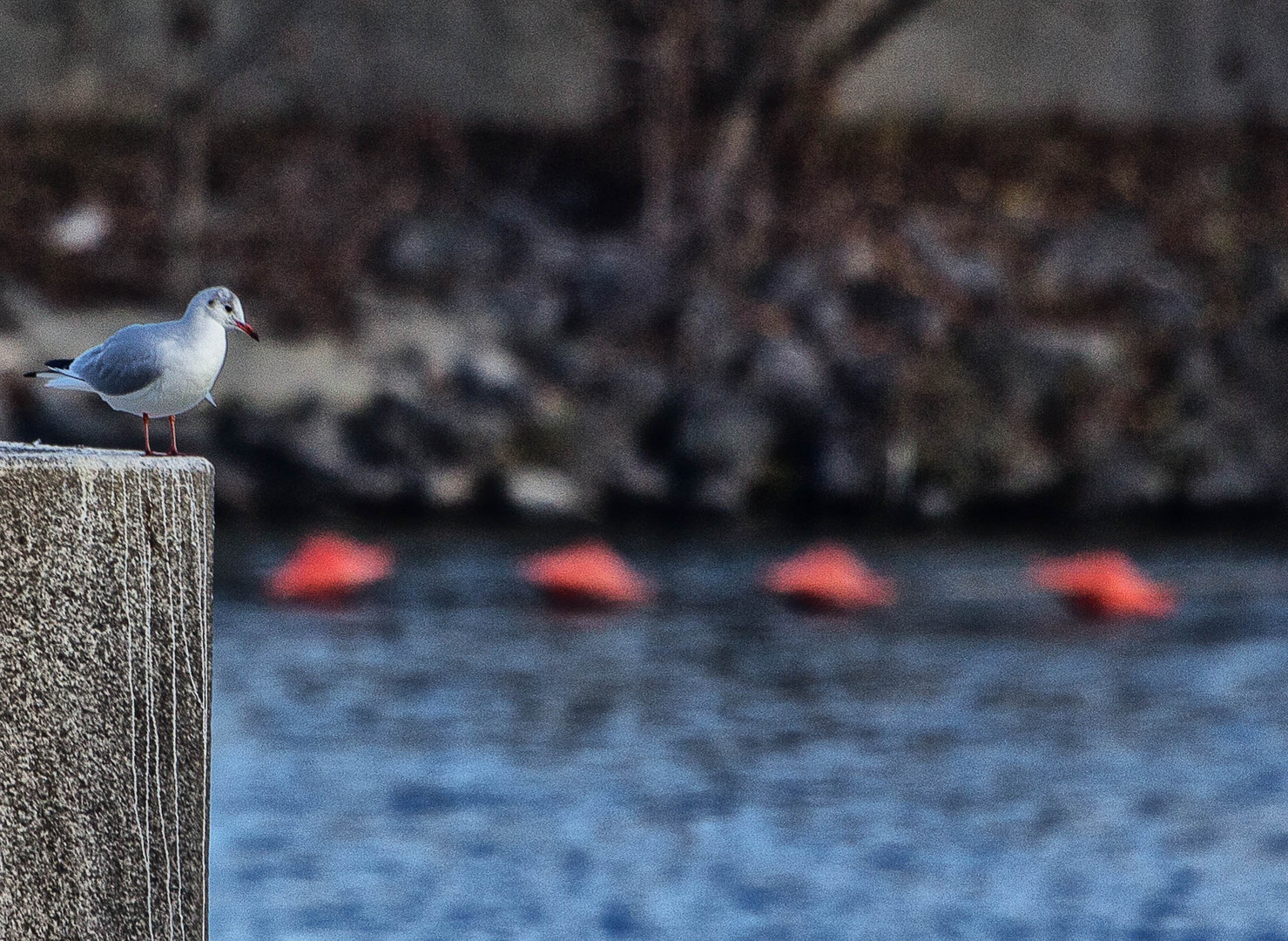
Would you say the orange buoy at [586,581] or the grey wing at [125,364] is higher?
the orange buoy at [586,581]

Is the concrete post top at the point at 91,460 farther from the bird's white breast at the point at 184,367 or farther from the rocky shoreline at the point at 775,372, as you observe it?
the rocky shoreline at the point at 775,372

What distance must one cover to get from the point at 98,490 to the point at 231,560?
1619 cm

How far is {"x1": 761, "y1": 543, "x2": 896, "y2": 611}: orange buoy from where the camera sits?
17.0m

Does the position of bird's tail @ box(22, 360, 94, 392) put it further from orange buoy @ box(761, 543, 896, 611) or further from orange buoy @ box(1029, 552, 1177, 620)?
orange buoy @ box(1029, 552, 1177, 620)

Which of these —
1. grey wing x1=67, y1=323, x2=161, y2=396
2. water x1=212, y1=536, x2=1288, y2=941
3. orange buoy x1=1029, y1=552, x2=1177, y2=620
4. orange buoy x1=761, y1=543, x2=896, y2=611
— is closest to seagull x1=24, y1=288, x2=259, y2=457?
grey wing x1=67, y1=323, x2=161, y2=396

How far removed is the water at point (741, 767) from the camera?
30.3 feet

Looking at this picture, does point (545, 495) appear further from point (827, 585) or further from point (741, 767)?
point (741, 767)

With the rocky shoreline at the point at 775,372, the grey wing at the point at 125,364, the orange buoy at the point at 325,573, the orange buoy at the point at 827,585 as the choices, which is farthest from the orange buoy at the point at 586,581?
the grey wing at the point at 125,364

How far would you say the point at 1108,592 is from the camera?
56.4ft

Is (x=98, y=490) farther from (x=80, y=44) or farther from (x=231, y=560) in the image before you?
(x=80, y=44)

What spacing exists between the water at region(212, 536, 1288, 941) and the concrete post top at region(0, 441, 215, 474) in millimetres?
5604

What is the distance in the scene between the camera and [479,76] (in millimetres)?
28844

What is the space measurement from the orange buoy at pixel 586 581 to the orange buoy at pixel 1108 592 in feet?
10.6

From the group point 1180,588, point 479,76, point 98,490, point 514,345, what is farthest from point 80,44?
point 98,490
